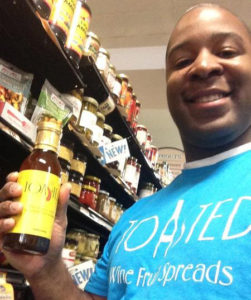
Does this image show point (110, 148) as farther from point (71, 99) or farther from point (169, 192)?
point (169, 192)

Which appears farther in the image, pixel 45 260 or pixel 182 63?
pixel 182 63

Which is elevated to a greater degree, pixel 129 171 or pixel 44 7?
pixel 44 7

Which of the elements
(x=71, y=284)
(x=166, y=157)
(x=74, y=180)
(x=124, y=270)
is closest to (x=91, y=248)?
(x=74, y=180)

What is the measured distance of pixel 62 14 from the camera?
5.10ft

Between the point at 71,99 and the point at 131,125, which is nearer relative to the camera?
the point at 71,99

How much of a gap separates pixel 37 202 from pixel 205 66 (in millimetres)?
573

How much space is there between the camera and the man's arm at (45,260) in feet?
2.95

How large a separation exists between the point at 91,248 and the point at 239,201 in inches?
59.1

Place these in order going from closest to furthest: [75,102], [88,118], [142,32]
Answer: [75,102] → [88,118] → [142,32]

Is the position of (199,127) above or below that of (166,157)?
below

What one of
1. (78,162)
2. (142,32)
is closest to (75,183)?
(78,162)

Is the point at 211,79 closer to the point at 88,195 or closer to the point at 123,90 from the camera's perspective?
the point at 88,195

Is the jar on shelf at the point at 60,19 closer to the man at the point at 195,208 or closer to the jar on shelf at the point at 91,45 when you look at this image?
the jar on shelf at the point at 91,45

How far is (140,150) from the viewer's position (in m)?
3.00
